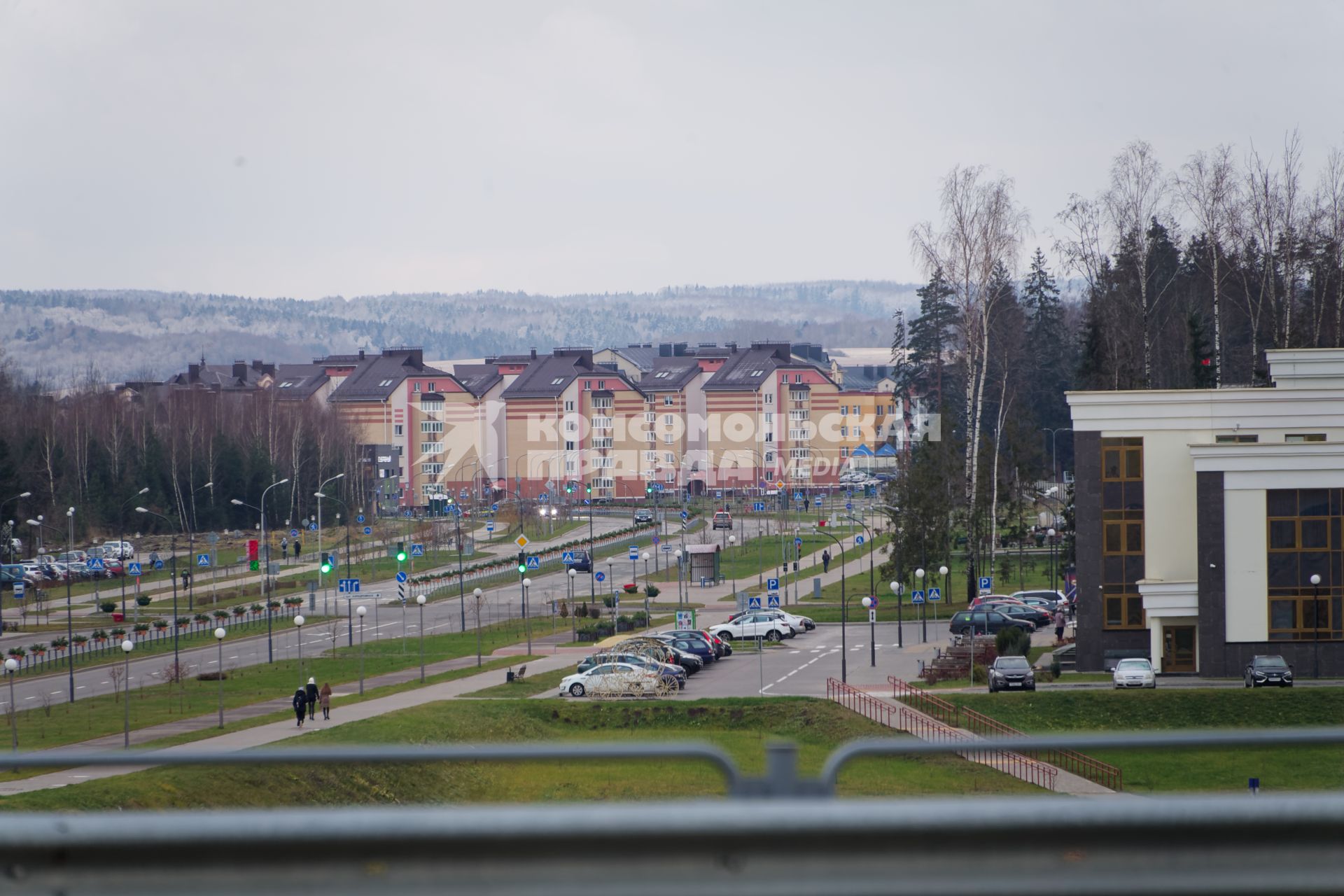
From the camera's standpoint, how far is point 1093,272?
51.0 m

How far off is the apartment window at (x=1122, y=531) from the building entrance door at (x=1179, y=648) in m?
0.77

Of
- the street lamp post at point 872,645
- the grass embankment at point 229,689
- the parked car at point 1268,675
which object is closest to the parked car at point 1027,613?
the street lamp post at point 872,645

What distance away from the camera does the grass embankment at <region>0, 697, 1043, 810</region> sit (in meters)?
14.2

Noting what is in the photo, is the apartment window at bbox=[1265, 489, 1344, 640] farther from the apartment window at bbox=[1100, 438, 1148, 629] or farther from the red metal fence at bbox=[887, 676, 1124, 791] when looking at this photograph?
the red metal fence at bbox=[887, 676, 1124, 791]

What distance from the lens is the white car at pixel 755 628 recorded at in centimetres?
4116

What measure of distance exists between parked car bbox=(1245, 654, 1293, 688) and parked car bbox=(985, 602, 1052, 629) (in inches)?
451

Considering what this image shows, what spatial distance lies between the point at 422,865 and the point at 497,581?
187 feet

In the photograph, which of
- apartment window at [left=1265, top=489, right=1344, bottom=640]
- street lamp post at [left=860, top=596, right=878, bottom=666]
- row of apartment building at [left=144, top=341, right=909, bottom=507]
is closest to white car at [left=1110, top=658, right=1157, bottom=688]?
apartment window at [left=1265, top=489, right=1344, bottom=640]

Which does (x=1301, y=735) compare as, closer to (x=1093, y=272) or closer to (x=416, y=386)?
(x=1093, y=272)

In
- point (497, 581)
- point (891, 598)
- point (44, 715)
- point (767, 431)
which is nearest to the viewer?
point (44, 715)

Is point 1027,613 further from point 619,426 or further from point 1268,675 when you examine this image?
point 619,426

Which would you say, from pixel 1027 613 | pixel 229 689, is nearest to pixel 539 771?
pixel 229 689

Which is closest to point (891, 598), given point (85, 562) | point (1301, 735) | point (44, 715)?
point (44, 715)

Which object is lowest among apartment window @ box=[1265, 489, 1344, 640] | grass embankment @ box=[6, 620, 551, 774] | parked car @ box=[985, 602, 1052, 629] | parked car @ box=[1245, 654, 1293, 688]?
grass embankment @ box=[6, 620, 551, 774]
